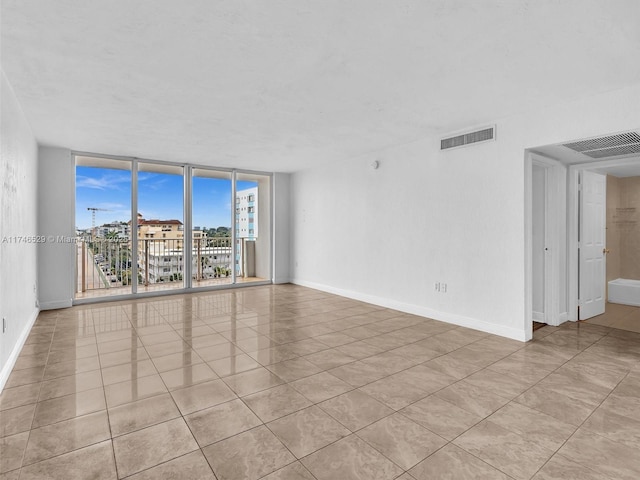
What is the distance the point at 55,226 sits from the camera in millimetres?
5258

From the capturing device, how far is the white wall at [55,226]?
5.16 metres

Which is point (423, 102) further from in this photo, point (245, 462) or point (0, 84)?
point (0, 84)

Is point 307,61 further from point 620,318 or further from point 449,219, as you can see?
point 620,318

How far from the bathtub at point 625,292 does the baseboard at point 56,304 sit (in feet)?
28.7

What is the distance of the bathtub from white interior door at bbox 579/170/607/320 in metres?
1.01

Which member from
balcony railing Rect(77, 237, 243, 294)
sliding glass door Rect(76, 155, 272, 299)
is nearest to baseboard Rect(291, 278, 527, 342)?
sliding glass door Rect(76, 155, 272, 299)

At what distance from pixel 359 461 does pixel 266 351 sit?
178 centimetres

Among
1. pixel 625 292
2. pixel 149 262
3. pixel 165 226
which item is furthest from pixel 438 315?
pixel 149 262

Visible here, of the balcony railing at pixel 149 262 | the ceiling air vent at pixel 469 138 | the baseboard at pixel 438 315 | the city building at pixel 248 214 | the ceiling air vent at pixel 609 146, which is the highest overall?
the ceiling air vent at pixel 469 138

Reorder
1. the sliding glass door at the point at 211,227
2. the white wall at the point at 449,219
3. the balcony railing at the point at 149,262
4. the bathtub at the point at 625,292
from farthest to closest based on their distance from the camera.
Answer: the sliding glass door at the point at 211,227 < the balcony railing at the point at 149,262 < the bathtub at the point at 625,292 < the white wall at the point at 449,219

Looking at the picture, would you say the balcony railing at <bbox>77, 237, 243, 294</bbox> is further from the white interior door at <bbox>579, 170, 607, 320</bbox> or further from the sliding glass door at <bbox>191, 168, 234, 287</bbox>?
the white interior door at <bbox>579, 170, 607, 320</bbox>

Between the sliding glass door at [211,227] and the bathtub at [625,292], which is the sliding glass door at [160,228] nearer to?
the sliding glass door at [211,227]

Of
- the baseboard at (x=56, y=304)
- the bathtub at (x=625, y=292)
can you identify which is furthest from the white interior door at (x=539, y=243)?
the baseboard at (x=56, y=304)

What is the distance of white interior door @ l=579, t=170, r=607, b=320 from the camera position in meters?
4.55
